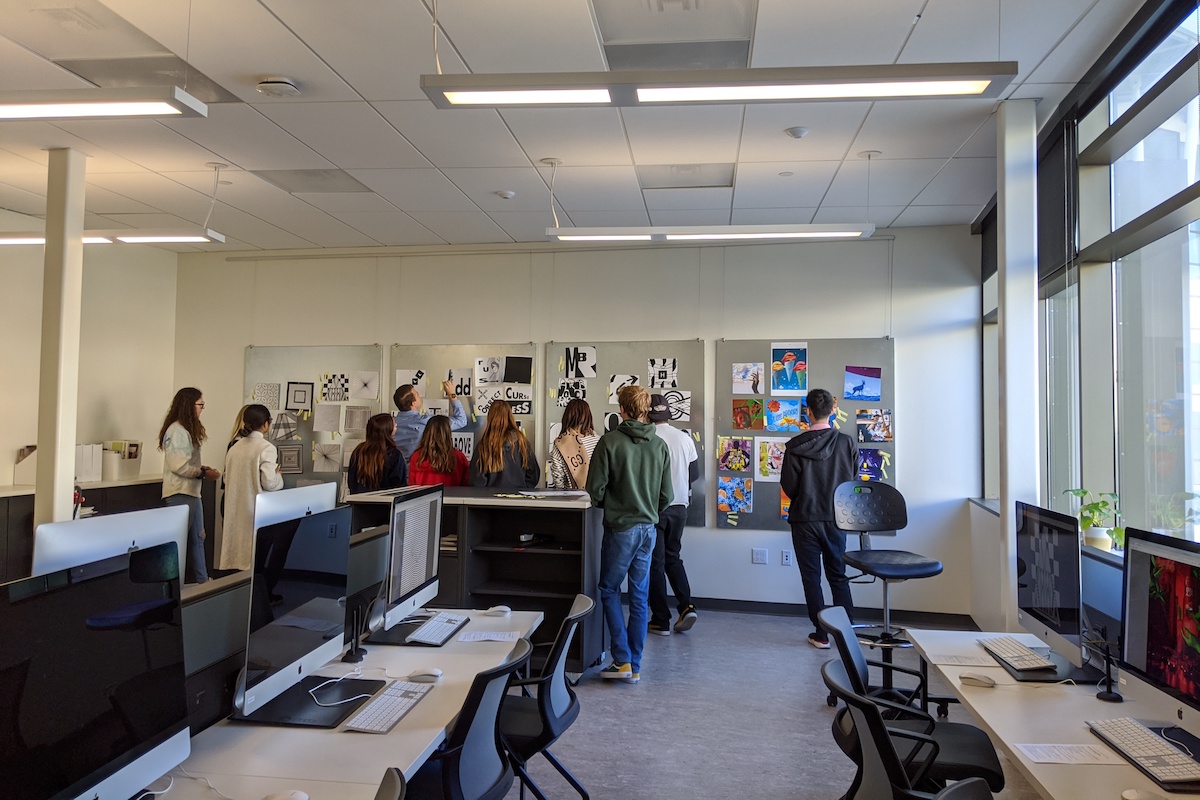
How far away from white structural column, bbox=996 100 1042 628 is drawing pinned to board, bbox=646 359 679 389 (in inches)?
120

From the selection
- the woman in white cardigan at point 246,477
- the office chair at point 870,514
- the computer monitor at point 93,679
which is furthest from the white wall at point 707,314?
the computer monitor at point 93,679

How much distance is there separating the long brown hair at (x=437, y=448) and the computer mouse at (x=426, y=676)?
10.9ft

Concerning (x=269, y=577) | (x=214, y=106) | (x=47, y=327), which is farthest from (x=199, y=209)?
(x=269, y=577)

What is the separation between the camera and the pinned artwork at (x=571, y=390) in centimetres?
675

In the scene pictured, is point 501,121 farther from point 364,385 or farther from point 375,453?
point 364,385

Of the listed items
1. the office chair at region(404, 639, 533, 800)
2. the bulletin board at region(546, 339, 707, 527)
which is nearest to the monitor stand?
the office chair at region(404, 639, 533, 800)

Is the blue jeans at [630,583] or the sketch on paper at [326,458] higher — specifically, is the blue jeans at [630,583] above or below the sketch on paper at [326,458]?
below

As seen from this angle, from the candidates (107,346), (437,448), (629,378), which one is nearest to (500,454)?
(437,448)

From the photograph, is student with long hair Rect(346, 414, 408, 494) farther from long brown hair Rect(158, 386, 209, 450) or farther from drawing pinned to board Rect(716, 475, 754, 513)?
drawing pinned to board Rect(716, 475, 754, 513)

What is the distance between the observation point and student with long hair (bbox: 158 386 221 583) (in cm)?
561

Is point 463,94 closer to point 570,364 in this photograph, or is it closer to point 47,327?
point 47,327

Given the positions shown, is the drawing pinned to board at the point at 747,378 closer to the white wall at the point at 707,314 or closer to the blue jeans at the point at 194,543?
the white wall at the point at 707,314

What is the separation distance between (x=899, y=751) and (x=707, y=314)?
4.46 m

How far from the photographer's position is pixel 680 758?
3.63 metres
